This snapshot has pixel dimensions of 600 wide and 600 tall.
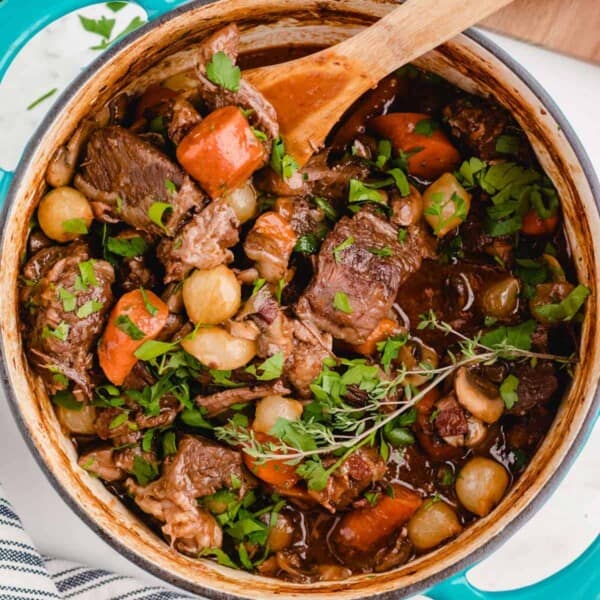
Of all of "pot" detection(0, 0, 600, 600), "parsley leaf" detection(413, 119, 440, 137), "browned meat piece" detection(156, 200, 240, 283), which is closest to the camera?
"pot" detection(0, 0, 600, 600)

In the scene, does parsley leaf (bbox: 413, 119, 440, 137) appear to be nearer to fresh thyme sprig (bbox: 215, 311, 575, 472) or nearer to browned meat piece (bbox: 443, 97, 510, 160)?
browned meat piece (bbox: 443, 97, 510, 160)

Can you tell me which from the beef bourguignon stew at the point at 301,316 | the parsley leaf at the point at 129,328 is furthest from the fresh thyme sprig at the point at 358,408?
the parsley leaf at the point at 129,328

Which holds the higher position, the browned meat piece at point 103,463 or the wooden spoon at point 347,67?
the wooden spoon at point 347,67

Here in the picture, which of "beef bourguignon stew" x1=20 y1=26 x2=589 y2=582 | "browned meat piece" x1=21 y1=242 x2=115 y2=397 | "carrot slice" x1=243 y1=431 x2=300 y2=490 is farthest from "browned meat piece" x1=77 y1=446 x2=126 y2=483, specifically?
"carrot slice" x1=243 y1=431 x2=300 y2=490

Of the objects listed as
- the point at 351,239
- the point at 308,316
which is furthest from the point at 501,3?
the point at 308,316

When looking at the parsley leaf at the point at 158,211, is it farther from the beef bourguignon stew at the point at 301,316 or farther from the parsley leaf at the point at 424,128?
the parsley leaf at the point at 424,128

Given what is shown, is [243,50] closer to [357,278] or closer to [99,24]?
[99,24]

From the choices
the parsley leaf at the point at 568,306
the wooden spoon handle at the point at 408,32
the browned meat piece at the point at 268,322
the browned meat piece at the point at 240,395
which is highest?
the wooden spoon handle at the point at 408,32

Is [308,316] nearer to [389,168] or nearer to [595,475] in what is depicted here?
[389,168]
